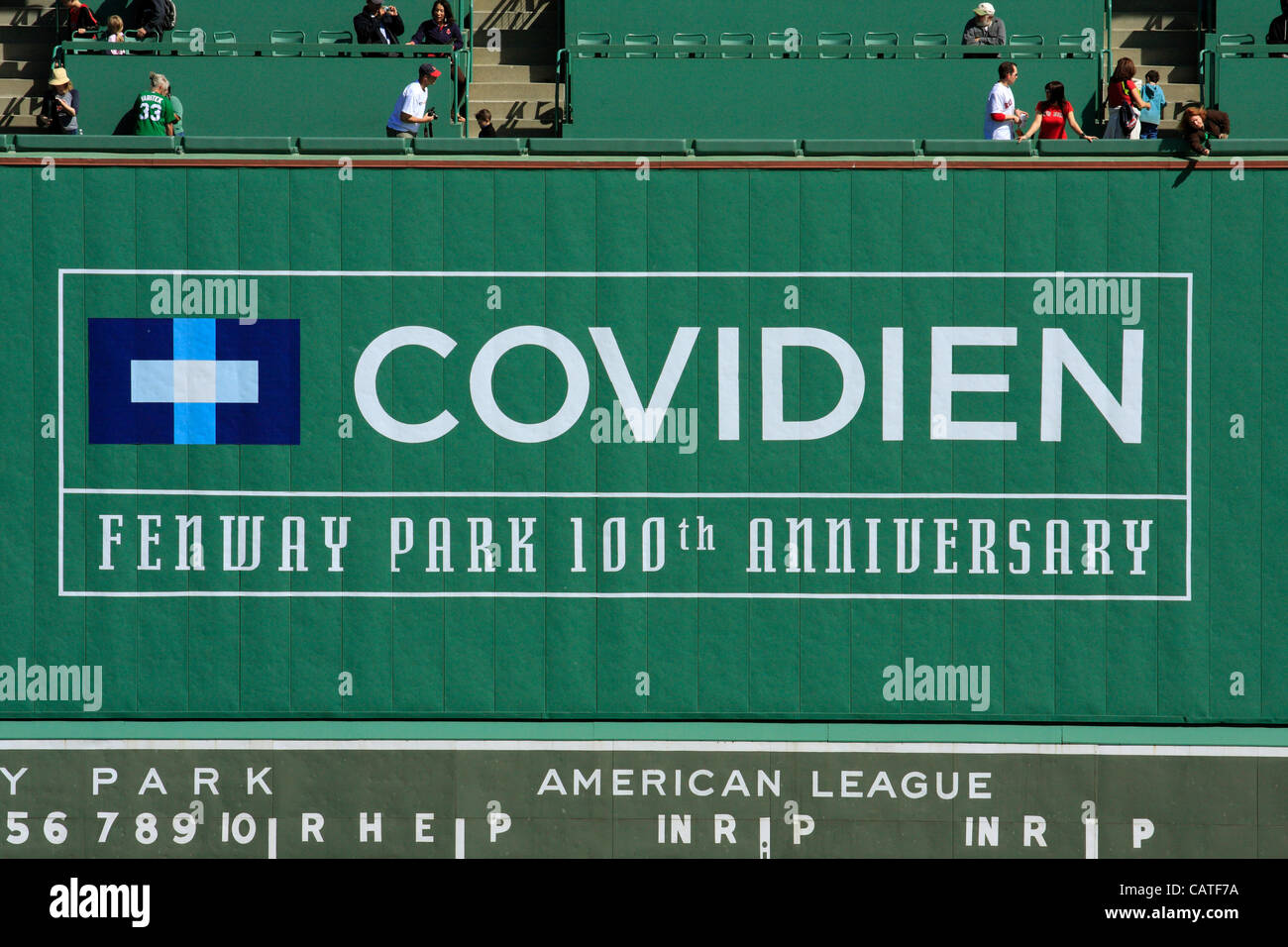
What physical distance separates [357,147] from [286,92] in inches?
190

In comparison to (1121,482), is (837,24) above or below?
above

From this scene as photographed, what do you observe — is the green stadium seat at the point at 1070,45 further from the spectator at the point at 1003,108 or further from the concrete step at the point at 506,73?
the concrete step at the point at 506,73

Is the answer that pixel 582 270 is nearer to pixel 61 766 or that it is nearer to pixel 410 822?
pixel 410 822

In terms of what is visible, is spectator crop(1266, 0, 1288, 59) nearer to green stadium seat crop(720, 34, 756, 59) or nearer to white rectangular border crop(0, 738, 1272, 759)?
green stadium seat crop(720, 34, 756, 59)

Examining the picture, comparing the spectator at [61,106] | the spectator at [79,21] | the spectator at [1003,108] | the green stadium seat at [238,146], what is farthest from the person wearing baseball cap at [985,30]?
the spectator at [79,21]

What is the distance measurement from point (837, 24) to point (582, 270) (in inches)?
250

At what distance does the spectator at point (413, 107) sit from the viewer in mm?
11945

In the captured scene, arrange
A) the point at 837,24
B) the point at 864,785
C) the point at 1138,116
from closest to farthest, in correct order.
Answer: the point at 864,785
the point at 1138,116
the point at 837,24

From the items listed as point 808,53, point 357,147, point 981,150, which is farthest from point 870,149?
point 808,53

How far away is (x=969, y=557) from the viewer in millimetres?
8695

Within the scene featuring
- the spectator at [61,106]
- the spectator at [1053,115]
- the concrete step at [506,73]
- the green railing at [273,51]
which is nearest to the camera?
the spectator at [1053,115]

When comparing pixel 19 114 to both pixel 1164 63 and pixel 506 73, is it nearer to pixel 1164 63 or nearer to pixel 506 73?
pixel 506 73

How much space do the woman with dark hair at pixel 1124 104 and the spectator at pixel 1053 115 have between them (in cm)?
42

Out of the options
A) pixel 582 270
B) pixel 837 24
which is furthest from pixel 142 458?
pixel 837 24
